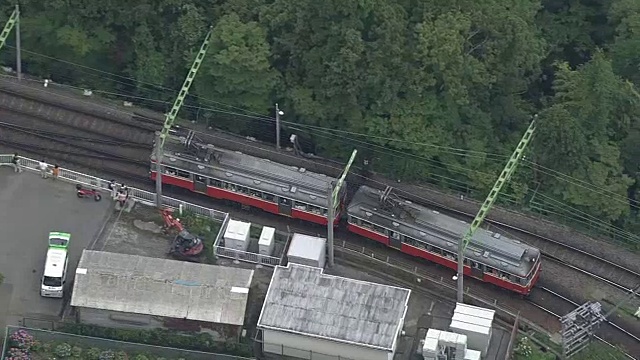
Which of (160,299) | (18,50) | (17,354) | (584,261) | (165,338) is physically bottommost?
(17,354)

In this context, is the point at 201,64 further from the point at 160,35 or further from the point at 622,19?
the point at 622,19

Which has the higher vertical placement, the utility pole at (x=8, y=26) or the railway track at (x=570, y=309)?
the utility pole at (x=8, y=26)

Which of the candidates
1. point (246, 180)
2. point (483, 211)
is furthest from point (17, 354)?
point (483, 211)

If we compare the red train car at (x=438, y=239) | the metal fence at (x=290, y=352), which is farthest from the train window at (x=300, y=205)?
the metal fence at (x=290, y=352)

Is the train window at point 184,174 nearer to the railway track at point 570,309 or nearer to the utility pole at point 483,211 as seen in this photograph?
the utility pole at point 483,211

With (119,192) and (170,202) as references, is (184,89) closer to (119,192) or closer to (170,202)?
(170,202)
